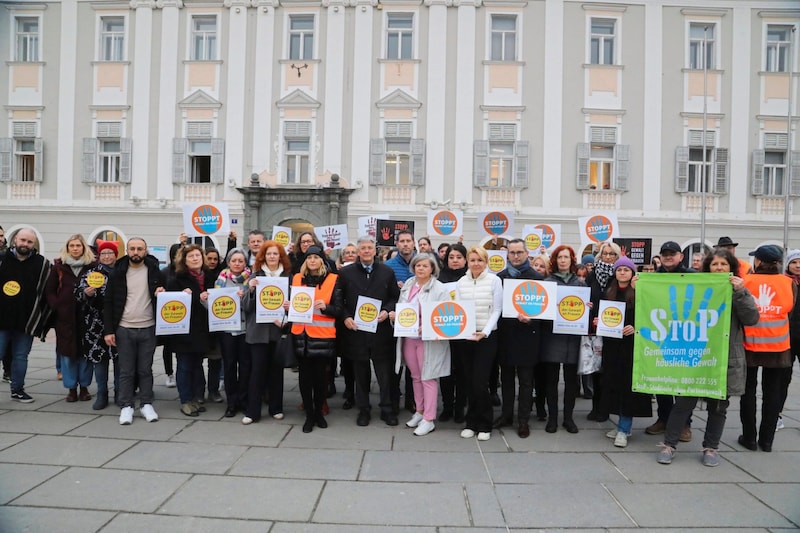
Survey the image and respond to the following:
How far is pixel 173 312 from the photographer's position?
6.11 meters

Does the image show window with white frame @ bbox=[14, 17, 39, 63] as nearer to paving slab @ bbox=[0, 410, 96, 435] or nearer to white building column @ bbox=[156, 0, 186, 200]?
white building column @ bbox=[156, 0, 186, 200]

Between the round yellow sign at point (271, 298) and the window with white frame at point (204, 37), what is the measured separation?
53.6ft

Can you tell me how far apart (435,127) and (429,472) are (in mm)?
15736

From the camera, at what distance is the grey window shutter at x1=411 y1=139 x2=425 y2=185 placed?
18688 millimetres

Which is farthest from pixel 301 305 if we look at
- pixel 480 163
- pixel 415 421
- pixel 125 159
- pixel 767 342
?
pixel 125 159

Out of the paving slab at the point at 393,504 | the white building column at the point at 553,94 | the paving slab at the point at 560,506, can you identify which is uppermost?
the white building column at the point at 553,94

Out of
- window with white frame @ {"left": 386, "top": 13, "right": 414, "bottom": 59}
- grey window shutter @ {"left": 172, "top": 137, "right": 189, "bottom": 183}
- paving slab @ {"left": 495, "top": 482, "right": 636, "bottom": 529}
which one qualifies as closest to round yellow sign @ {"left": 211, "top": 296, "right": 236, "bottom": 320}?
paving slab @ {"left": 495, "top": 482, "right": 636, "bottom": 529}

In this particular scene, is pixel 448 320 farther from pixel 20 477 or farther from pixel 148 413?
pixel 20 477

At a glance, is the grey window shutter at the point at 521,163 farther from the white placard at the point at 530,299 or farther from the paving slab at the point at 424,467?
the paving slab at the point at 424,467

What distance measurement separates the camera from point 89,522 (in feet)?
11.9

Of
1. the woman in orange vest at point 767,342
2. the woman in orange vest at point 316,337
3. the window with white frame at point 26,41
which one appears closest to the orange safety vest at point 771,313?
the woman in orange vest at point 767,342

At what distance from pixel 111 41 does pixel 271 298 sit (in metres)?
18.5

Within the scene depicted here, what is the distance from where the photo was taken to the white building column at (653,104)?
61.8 feet

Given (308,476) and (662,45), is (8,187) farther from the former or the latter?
(662,45)
